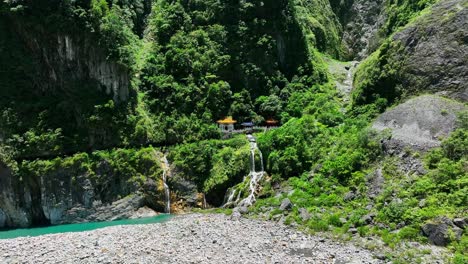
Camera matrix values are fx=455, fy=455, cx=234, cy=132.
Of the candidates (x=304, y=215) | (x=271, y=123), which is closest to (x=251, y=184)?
(x=304, y=215)

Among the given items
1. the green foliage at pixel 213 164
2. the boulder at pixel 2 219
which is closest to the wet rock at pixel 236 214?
the green foliage at pixel 213 164

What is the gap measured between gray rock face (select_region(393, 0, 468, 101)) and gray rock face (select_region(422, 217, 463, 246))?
60.7 feet

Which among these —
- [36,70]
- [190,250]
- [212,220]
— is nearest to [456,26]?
[212,220]

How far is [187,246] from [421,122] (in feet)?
83.7

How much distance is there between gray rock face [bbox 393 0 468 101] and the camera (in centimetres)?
4656

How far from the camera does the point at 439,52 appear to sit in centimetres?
4897

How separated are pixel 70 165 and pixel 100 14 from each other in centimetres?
1861

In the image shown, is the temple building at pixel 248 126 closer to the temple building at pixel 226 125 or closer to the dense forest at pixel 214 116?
the temple building at pixel 226 125

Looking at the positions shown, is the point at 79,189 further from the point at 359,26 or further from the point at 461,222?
the point at 359,26

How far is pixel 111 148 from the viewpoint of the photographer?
2035 inches

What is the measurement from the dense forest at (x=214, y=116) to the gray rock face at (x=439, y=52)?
14cm

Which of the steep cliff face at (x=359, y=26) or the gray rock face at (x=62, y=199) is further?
the steep cliff face at (x=359, y=26)

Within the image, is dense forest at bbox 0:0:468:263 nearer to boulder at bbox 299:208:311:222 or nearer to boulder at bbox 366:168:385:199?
boulder at bbox 366:168:385:199

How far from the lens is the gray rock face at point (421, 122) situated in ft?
135
